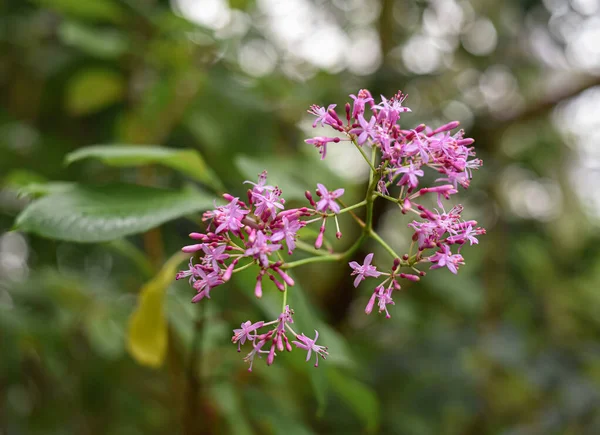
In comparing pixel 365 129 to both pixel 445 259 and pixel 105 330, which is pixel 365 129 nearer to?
pixel 445 259

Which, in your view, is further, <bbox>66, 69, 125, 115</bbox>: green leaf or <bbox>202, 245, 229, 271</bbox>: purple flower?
<bbox>66, 69, 125, 115</bbox>: green leaf

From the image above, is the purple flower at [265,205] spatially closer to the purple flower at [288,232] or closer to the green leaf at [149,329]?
the purple flower at [288,232]

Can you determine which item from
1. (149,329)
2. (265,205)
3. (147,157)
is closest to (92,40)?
(147,157)

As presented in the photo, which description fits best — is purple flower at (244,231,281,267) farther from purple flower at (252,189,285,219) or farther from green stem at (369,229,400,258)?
green stem at (369,229,400,258)

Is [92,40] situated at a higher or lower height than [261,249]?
lower

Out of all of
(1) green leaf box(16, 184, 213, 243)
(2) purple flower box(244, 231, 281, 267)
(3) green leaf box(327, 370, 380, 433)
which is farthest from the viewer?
(3) green leaf box(327, 370, 380, 433)

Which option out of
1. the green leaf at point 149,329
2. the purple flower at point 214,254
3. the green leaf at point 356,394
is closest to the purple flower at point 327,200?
the purple flower at point 214,254

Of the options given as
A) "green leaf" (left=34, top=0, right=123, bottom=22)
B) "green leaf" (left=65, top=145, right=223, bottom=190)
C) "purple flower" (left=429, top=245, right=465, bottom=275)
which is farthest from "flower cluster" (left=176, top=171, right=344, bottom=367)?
"green leaf" (left=34, top=0, right=123, bottom=22)

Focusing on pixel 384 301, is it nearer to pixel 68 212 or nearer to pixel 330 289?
pixel 68 212
